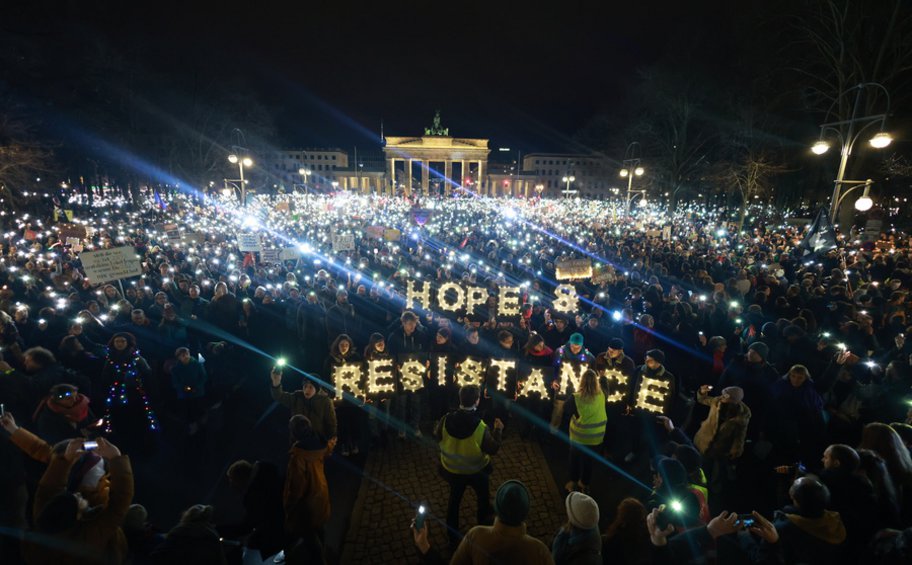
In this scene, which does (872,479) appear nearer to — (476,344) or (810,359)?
(810,359)

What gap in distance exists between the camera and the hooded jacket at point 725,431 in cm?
481

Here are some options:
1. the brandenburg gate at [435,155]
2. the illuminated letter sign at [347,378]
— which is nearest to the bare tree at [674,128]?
the illuminated letter sign at [347,378]

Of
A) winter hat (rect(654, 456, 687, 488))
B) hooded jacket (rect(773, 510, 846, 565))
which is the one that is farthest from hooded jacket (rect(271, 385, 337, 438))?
hooded jacket (rect(773, 510, 846, 565))

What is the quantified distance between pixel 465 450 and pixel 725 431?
3068 millimetres

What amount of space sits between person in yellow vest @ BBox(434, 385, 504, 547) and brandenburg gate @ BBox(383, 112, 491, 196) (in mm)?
89590

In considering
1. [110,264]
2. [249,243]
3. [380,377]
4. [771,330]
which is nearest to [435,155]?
[249,243]

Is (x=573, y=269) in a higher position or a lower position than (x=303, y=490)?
higher

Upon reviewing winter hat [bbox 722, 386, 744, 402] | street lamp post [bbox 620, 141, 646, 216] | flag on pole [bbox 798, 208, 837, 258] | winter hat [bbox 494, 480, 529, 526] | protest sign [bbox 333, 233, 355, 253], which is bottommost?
winter hat [bbox 722, 386, 744, 402]

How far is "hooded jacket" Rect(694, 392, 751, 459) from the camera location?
481 centimetres

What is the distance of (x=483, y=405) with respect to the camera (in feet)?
19.2

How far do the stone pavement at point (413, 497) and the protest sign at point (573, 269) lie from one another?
604cm

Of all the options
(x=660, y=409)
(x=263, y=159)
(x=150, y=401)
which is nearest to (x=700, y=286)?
(x=660, y=409)

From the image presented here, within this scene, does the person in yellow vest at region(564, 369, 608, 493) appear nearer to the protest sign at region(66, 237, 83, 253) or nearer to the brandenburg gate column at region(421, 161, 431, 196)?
the protest sign at region(66, 237, 83, 253)

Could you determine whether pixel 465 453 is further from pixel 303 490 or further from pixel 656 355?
pixel 656 355
